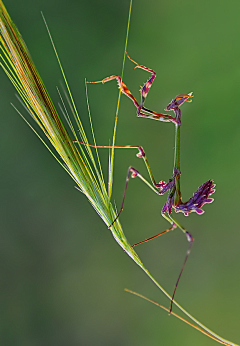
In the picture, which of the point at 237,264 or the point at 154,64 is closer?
the point at 154,64

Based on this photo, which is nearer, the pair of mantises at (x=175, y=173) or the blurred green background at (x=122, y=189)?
the pair of mantises at (x=175, y=173)

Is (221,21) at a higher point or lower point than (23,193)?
higher

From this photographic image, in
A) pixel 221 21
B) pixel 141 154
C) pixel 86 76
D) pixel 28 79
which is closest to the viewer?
pixel 28 79

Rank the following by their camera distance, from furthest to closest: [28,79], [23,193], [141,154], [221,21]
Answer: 1. [23,193]
2. [221,21]
3. [141,154]
4. [28,79]

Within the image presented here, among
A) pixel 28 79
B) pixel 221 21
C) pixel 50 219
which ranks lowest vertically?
pixel 50 219

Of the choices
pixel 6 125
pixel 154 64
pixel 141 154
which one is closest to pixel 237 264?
pixel 141 154

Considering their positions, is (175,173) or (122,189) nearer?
(175,173)

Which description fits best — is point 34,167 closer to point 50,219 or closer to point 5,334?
point 50,219

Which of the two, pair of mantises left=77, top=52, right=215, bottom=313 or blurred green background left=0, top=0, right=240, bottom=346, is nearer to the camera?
pair of mantises left=77, top=52, right=215, bottom=313
